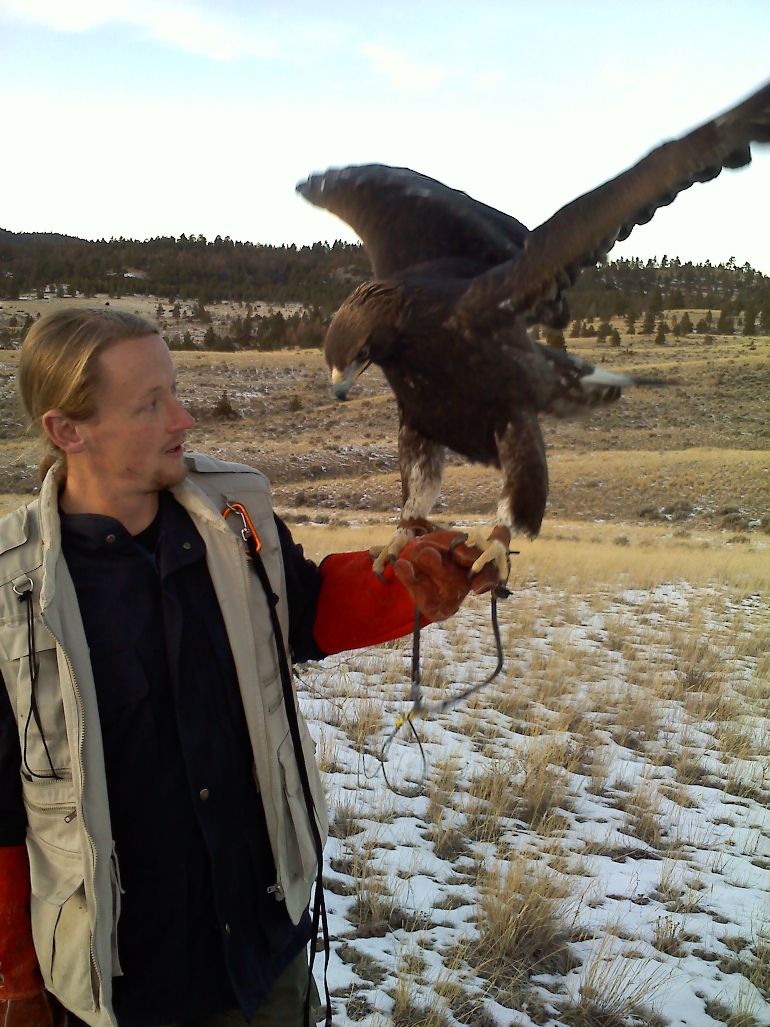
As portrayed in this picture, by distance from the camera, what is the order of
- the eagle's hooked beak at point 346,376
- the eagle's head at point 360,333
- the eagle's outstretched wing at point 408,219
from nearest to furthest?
1. the eagle's hooked beak at point 346,376
2. the eagle's head at point 360,333
3. the eagle's outstretched wing at point 408,219

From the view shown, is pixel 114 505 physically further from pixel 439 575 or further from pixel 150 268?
pixel 150 268

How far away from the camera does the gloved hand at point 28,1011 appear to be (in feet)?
4.89

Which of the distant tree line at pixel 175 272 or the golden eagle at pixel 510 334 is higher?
the distant tree line at pixel 175 272

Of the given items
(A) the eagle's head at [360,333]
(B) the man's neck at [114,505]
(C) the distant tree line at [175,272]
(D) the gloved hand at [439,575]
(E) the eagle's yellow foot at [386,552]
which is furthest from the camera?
(C) the distant tree line at [175,272]

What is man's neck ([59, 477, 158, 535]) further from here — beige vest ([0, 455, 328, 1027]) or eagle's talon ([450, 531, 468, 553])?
eagle's talon ([450, 531, 468, 553])

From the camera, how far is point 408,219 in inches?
108

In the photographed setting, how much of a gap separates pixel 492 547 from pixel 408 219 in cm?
156

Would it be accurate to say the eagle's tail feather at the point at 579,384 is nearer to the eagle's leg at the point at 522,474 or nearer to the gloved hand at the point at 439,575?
the eagle's leg at the point at 522,474

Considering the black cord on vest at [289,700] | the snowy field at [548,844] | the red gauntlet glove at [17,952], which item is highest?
the black cord on vest at [289,700]

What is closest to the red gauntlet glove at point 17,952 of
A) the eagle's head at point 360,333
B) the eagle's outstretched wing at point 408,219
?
the eagle's head at point 360,333

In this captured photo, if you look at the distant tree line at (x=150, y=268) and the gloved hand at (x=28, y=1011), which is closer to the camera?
the gloved hand at (x=28, y=1011)

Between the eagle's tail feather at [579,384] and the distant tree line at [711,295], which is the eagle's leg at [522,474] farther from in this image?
the distant tree line at [711,295]

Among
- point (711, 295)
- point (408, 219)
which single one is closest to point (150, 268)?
point (711, 295)

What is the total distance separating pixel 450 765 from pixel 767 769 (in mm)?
1915
